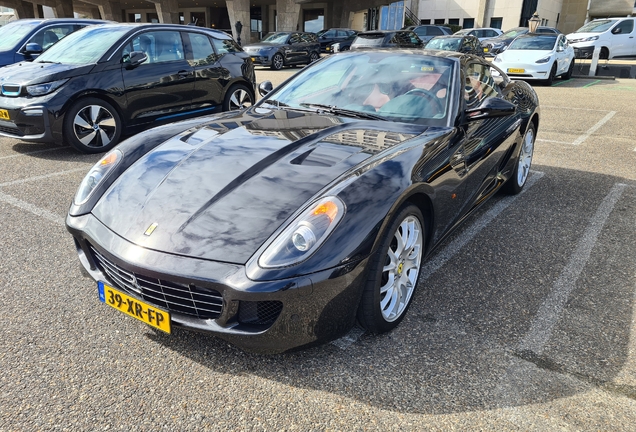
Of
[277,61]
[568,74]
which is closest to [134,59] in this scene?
[277,61]

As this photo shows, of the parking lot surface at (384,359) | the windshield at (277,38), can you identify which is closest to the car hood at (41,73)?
the parking lot surface at (384,359)

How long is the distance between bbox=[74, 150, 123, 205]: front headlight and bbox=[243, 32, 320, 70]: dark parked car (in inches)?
658

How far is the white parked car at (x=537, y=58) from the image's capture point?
44.4 feet

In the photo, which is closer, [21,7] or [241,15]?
[241,15]

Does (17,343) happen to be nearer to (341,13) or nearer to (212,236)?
(212,236)

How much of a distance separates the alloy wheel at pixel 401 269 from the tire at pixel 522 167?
2.33 m

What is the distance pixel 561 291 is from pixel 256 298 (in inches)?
82.9

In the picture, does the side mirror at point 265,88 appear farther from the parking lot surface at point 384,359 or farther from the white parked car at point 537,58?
the white parked car at point 537,58

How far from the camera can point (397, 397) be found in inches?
84.1

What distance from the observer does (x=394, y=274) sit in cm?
255

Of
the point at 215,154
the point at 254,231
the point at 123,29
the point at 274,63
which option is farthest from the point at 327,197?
the point at 274,63

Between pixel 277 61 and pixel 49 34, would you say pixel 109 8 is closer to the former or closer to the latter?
pixel 277 61

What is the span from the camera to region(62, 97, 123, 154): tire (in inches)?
235

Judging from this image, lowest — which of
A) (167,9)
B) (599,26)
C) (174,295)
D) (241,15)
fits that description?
(174,295)
